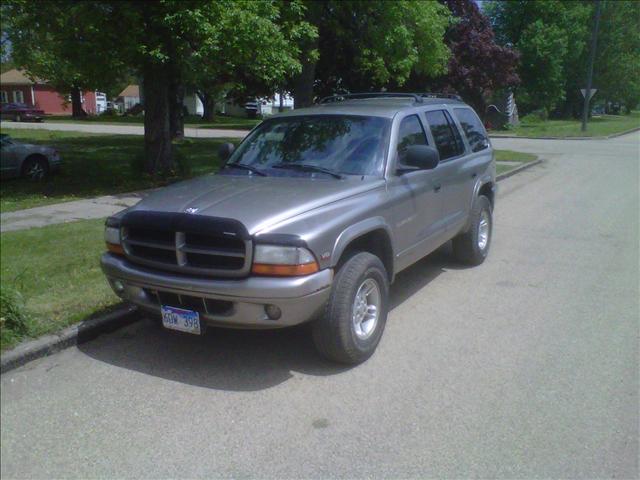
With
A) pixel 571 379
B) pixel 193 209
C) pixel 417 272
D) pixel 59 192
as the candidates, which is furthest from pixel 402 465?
pixel 59 192

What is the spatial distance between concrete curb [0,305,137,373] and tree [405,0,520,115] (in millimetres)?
26118

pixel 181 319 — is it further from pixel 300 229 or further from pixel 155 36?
pixel 155 36

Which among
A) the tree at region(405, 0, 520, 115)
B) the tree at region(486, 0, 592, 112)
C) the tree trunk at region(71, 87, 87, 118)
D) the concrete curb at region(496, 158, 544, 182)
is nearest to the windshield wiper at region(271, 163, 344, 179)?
the concrete curb at region(496, 158, 544, 182)

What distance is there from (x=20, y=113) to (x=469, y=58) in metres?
32.1

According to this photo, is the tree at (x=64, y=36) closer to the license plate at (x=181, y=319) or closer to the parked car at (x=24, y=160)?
the parked car at (x=24, y=160)

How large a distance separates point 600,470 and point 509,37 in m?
50.9

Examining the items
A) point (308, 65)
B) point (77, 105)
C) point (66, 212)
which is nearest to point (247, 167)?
point (66, 212)

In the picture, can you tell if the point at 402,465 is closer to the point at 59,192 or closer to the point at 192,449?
the point at 192,449

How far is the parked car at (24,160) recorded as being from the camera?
43.7 feet

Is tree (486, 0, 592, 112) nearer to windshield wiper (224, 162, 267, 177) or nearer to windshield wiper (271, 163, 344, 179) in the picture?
windshield wiper (224, 162, 267, 177)

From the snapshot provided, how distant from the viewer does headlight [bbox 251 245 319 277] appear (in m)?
4.12

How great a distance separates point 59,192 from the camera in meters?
11.9

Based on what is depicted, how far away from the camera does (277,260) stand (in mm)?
4125

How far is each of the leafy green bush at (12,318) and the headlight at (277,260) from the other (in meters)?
2.00
